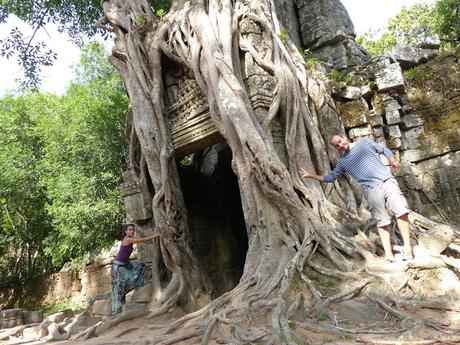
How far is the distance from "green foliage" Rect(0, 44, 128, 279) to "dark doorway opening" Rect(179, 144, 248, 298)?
15.8 ft

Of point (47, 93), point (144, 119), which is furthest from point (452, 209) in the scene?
point (47, 93)

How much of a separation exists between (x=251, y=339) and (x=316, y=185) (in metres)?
1.87

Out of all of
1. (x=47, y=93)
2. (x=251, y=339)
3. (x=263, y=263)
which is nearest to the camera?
(x=251, y=339)

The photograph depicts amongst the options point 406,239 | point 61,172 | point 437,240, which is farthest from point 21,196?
point 437,240

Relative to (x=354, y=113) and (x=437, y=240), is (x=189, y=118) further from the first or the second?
(x=437, y=240)

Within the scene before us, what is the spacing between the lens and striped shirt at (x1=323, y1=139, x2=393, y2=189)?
10.9ft

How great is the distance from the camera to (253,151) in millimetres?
3834

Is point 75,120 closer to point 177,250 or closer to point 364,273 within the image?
point 177,250

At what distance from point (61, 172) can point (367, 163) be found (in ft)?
34.2

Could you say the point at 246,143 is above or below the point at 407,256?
above

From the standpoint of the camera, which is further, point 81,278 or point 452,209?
point 81,278

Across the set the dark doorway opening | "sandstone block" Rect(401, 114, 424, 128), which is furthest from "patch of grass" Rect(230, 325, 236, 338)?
"sandstone block" Rect(401, 114, 424, 128)

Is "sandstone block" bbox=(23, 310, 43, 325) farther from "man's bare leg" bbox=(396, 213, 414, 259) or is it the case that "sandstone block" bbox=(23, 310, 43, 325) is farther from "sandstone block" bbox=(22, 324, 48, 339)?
"man's bare leg" bbox=(396, 213, 414, 259)

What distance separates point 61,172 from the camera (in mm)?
11844
